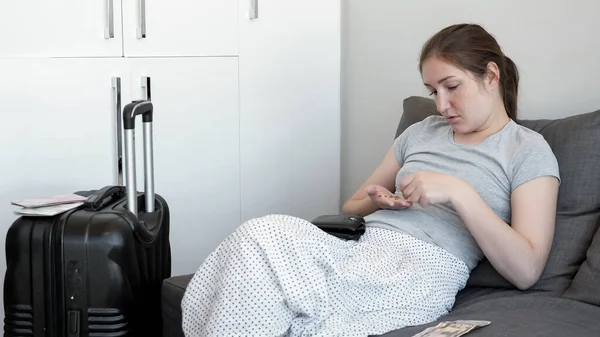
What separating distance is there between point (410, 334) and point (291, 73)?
4.72 feet

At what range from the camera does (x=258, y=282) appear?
1567mm

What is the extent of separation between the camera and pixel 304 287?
1575mm

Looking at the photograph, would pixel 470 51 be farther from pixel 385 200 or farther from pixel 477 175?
pixel 385 200

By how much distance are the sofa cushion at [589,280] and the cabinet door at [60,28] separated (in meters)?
1.42

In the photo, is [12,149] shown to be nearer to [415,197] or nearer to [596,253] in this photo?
[415,197]

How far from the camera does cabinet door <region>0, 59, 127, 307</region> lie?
241cm

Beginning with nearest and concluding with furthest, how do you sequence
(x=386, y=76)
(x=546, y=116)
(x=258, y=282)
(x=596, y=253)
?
(x=258, y=282) → (x=596, y=253) → (x=546, y=116) → (x=386, y=76)

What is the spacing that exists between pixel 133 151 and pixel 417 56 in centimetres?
109

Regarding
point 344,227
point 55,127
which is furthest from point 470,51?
point 55,127

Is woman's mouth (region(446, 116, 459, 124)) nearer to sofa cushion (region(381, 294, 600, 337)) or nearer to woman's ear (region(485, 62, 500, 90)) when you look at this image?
woman's ear (region(485, 62, 500, 90))

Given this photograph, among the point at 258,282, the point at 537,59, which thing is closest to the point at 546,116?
the point at 537,59

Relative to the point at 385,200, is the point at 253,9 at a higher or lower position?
higher

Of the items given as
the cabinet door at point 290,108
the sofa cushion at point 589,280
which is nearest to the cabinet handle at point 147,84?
the cabinet door at point 290,108

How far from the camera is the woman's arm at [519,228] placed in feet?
5.85
